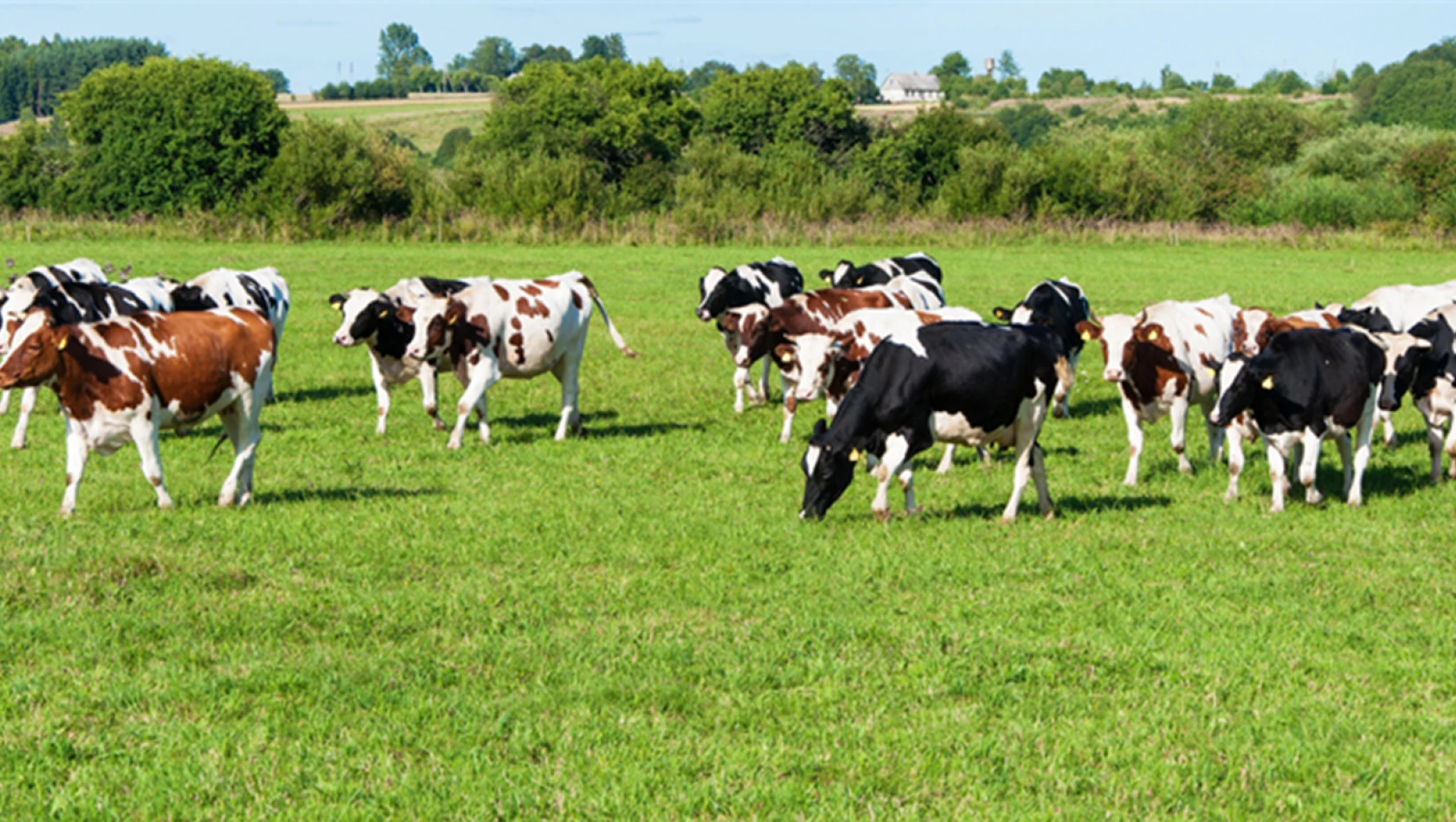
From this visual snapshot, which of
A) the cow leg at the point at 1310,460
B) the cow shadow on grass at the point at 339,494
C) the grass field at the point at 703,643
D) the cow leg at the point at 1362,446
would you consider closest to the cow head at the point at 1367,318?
the grass field at the point at 703,643

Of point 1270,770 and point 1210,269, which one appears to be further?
point 1210,269

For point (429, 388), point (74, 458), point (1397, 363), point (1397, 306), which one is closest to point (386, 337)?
point (429, 388)

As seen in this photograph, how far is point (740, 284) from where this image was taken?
23594 millimetres

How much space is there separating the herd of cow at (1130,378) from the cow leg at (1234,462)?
2 centimetres

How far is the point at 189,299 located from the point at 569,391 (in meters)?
6.10

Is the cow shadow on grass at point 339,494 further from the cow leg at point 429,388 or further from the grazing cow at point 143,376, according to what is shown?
the cow leg at point 429,388

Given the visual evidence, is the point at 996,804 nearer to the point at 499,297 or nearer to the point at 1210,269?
the point at 499,297

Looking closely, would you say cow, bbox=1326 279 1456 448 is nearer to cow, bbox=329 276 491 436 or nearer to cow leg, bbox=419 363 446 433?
cow, bbox=329 276 491 436

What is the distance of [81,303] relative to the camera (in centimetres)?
1844

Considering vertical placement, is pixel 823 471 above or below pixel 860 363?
below

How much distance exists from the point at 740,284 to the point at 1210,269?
99.3ft

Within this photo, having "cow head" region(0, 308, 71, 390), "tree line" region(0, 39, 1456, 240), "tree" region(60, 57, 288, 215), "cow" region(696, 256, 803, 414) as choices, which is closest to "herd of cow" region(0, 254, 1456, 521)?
"cow head" region(0, 308, 71, 390)

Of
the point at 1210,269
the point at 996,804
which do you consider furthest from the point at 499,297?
the point at 1210,269

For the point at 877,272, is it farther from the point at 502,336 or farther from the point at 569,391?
the point at 502,336
